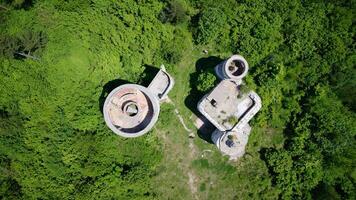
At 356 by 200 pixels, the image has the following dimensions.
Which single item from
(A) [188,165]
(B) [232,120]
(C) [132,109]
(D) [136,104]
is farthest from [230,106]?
(C) [132,109]

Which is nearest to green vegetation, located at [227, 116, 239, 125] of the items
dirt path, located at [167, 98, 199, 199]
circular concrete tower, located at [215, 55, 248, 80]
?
circular concrete tower, located at [215, 55, 248, 80]

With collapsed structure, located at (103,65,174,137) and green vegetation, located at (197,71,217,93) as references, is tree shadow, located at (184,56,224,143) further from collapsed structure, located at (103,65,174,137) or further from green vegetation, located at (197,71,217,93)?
collapsed structure, located at (103,65,174,137)

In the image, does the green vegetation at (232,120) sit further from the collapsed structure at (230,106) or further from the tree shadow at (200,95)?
the tree shadow at (200,95)

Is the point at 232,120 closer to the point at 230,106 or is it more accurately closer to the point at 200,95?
the point at 230,106

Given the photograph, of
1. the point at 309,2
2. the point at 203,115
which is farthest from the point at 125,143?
the point at 309,2

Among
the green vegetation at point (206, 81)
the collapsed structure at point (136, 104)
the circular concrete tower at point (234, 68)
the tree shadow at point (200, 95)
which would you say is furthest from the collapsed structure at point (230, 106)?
the collapsed structure at point (136, 104)
